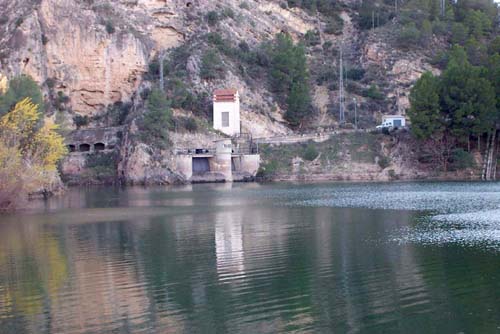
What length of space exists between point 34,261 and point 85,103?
77853 millimetres

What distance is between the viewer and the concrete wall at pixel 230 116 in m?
101

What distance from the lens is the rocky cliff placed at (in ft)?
341

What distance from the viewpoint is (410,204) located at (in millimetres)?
56406

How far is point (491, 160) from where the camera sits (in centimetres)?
9144

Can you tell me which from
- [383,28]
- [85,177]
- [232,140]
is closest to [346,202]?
[232,140]

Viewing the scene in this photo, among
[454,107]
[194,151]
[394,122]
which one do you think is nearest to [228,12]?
[194,151]

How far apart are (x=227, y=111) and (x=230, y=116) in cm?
78

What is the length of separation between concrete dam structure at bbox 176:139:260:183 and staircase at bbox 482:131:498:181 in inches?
1106

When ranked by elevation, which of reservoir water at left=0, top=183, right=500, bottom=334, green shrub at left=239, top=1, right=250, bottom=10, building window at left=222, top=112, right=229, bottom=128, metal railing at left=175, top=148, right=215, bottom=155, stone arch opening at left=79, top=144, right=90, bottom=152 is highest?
green shrub at left=239, top=1, right=250, bottom=10

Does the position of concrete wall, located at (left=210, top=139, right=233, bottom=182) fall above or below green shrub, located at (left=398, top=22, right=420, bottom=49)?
below

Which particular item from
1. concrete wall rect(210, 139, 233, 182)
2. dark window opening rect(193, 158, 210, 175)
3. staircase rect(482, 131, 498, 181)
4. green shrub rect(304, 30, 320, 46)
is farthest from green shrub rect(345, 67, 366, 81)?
dark window opening rect(193, 158, 210, 175)

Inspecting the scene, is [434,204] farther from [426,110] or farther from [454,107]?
[454,107]

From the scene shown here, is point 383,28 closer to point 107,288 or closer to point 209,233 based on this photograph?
point 209,233

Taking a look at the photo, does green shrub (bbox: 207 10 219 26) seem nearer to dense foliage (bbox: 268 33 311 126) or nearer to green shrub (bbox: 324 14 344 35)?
dense foliage (bbox: 268 33 311 126)
